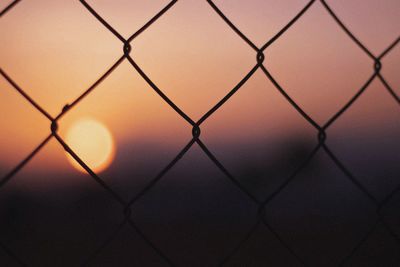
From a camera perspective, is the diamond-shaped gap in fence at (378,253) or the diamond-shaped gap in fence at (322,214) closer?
the diamond-shaped gap in fence at (378,253)

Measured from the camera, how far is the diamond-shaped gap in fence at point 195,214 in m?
5.40

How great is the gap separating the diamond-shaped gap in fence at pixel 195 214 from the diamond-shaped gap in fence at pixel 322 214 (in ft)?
1.63

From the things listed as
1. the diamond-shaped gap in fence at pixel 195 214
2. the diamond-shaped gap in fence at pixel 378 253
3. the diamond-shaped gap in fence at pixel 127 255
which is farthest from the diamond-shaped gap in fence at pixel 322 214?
the diamond-shaped gap in fence at pixel 127 255

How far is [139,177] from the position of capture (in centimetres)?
1407

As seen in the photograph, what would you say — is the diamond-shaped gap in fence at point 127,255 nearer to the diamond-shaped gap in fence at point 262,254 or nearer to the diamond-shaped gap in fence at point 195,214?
the diamond-shaped gap in fence at point 195,214

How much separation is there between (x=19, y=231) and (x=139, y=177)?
6.53 meters

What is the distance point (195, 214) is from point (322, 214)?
1957mm

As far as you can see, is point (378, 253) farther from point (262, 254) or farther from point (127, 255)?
point (127, 255)

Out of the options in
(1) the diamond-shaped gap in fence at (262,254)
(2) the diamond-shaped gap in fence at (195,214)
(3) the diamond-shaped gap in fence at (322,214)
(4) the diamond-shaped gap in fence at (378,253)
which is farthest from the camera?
(2) the diamond-shaped gap in fence at (195,214)

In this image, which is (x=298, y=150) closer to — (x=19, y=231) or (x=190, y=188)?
(x=190, y=188)

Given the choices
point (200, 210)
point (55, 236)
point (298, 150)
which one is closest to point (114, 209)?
point (200, 210)

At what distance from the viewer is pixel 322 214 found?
8.04m

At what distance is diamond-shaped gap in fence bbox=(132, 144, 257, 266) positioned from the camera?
5.40 meters

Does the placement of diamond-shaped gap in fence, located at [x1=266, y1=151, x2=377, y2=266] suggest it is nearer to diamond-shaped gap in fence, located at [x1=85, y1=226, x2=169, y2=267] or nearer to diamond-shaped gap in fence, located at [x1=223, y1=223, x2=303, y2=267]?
diamond-shaped gap in fence, located at [x1=223, y1=223, x2=303, y2=267]
